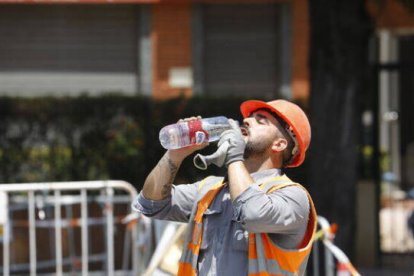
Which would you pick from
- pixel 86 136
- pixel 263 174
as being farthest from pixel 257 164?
pixel 86 136

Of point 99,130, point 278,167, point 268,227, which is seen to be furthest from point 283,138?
point 99,130

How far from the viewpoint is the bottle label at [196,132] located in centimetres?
371

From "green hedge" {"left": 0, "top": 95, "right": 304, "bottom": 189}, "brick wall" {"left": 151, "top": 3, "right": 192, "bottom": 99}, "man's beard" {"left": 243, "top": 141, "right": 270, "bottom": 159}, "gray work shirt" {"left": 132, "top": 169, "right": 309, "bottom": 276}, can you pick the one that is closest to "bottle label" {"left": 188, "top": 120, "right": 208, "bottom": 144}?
"man's beard" {"left": 243, "top": 141, "right": 270, "bottom": 159}

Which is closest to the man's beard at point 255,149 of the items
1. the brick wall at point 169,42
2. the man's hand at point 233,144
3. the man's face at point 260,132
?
the man's face at point 260,132

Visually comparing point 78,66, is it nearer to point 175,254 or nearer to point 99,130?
point 99,130

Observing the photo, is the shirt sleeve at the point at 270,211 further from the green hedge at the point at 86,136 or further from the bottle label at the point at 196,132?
the green hedge at the point at 86,136

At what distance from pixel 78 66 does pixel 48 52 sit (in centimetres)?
41

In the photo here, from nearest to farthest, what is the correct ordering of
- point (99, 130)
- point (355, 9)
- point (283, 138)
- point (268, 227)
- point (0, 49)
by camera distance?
point (268, 227), point (283, 138), point (355, 9), point (99, 130), point (0, 49)

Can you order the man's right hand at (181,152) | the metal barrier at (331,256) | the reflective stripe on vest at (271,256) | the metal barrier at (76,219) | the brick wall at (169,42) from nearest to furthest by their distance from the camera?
1. the reflective stripe on vest at (271,256)
2. the man's right hand at (181,152)
3. the metal barrier at (331,256)
4. the metal barrier at (76,219)
5. the brick wall at (169,42)

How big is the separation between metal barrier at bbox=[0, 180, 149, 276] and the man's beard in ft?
11.6

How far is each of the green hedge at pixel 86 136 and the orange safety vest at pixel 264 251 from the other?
6.19 meters

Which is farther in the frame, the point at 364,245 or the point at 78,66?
the point at 78,66

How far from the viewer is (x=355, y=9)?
823cm

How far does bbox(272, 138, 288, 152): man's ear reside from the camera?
12.5 feet
